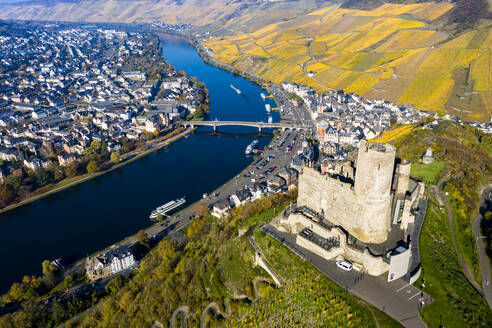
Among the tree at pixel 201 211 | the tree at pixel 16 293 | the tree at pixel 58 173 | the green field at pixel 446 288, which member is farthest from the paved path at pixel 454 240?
the tree at pixel 58 173

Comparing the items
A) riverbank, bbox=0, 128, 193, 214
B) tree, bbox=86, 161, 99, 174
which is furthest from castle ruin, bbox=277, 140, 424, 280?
riverbank, bbox=0, 128, 193, 214

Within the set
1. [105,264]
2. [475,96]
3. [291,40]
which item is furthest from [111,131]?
[291,40]

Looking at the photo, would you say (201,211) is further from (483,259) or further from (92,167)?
(483,259)

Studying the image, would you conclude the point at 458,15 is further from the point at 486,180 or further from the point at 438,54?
the point at 486,180

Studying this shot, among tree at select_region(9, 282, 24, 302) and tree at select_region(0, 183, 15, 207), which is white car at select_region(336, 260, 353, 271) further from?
tree at select_region(0, 183, 15, 207)

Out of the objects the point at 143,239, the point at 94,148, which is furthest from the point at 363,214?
the point at 94,148
